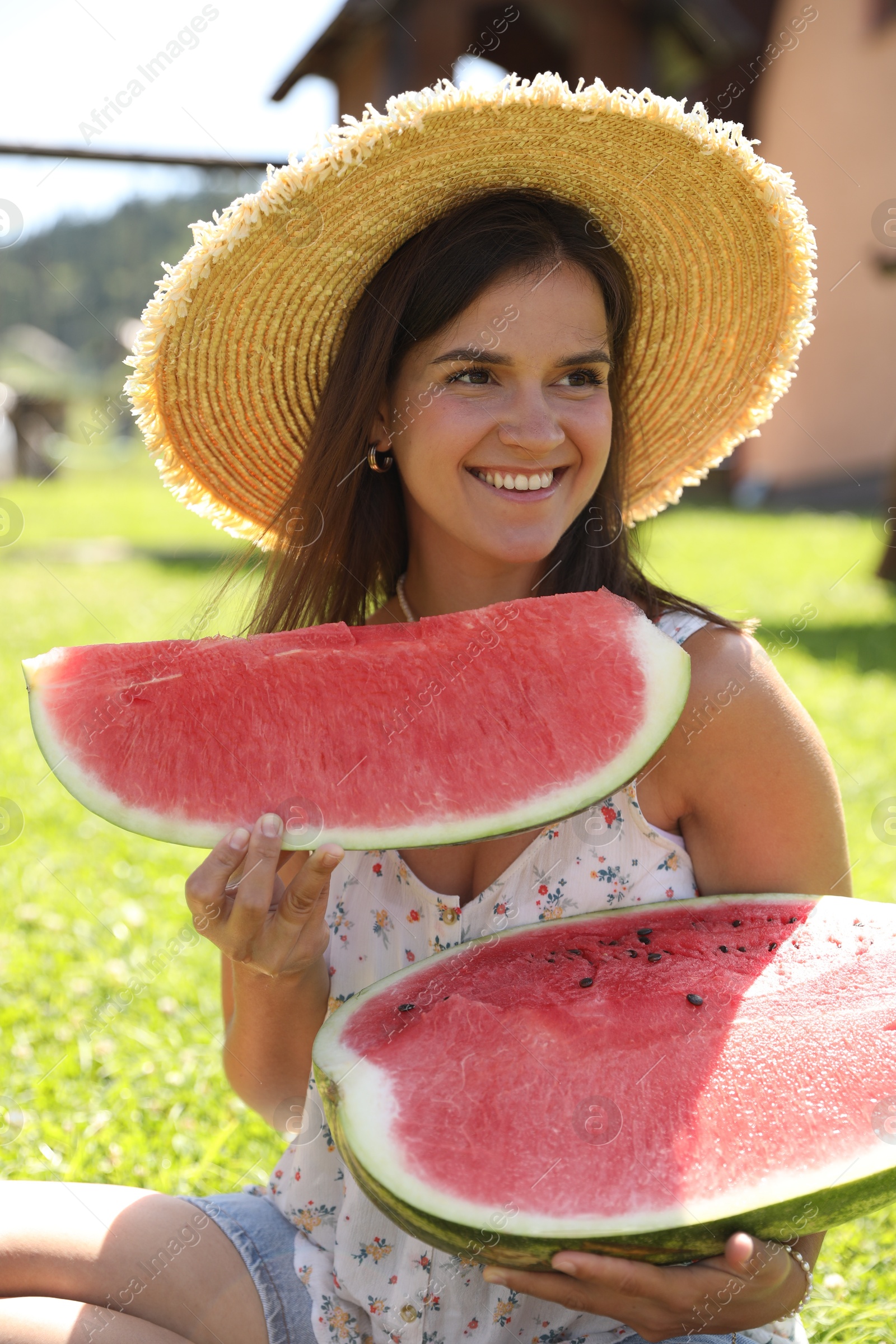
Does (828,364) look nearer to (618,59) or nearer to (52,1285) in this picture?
(618,59)

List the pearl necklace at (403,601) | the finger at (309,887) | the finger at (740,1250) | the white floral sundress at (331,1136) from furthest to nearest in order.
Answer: the pearl necklace at (403,601)
the white floral sundress at (331,1136)
the finger at (309,887)
the finger at (740,1250)

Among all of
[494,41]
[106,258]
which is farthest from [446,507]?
[106,258]

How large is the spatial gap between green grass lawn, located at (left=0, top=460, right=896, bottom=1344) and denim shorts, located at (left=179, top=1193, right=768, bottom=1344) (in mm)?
538

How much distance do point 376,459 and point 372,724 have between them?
24.5 inches

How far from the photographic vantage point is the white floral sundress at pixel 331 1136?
1496 millimetres

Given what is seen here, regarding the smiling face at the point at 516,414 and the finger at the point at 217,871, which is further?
the smiling face at the point at 516,414

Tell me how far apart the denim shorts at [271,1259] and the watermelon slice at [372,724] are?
71cm

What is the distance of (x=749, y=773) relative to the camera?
1.61 meters

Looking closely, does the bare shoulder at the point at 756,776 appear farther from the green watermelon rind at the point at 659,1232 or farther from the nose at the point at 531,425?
the green watermelon rind at the point at 659,1232

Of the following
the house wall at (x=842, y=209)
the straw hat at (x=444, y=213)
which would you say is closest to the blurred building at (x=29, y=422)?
the house wall at (x=842, y=209)

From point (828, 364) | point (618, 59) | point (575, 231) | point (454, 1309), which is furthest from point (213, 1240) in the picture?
point (828, 364)

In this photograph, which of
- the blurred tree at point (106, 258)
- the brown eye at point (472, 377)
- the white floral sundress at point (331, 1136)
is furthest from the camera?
the blurred tree at point (106, 258)

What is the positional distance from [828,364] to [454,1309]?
13.6 m

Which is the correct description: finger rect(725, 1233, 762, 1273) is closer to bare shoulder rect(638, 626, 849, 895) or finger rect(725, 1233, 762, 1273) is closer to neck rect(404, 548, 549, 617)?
bare shoulder rect(638, 626, 849, 895)
